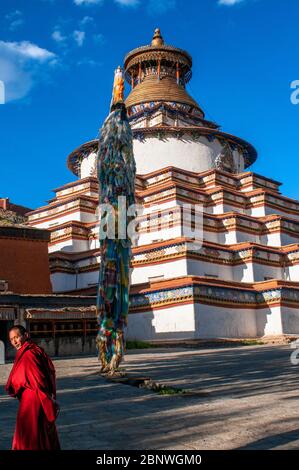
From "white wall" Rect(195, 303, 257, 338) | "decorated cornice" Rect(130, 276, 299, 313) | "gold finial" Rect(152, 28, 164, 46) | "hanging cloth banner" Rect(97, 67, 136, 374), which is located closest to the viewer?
"hanging cloth banner" Rect(97, 67, 136, 374)

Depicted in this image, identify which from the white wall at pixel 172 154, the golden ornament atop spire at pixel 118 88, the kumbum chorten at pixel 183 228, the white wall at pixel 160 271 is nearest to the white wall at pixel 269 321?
the kumbum chorten at pixel 183 228

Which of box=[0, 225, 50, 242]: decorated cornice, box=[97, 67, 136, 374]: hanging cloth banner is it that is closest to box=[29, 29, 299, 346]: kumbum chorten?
box=[0, 225, 50, 242]: decorated cornice

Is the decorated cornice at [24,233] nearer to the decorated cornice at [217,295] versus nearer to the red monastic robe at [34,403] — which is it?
the decorated cornice at [217,295]

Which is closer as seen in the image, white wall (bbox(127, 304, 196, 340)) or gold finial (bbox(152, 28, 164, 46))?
white wall (bbox(127, 304, 196, 340))

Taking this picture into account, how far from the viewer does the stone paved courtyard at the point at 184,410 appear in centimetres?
510

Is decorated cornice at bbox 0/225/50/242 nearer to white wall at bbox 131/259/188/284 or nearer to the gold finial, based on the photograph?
A: white wall at bbox 131/259/188/284

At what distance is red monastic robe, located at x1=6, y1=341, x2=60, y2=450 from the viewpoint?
14.0ft

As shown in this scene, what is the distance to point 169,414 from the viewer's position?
258 inches

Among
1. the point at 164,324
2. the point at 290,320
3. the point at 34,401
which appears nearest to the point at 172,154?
the point at 290,320

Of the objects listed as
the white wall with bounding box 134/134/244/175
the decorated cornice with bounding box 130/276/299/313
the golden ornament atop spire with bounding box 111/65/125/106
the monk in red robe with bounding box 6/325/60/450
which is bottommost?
the monk in red robe with bounding box 6/325/60/450

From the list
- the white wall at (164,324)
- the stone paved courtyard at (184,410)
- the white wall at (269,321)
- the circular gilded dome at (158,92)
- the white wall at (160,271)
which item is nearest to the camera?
the stone paved courtyard at (184,410)

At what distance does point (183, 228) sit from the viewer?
25.8 metres

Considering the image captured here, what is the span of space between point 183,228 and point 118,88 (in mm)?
14331

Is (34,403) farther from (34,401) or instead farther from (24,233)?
(24,233)
